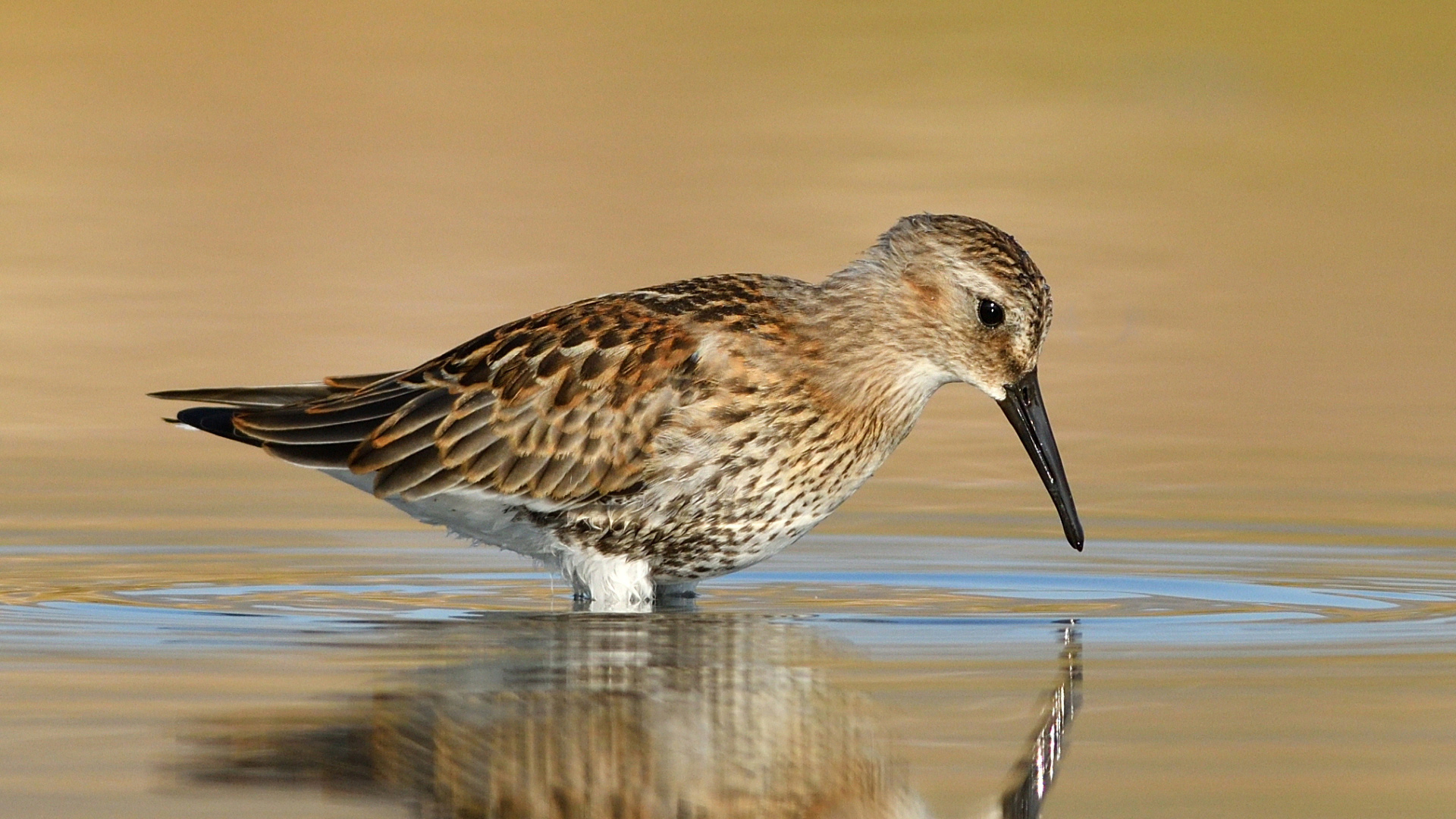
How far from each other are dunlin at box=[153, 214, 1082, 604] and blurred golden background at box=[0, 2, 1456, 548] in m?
1.51

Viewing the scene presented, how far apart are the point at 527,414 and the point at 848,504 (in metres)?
3.02

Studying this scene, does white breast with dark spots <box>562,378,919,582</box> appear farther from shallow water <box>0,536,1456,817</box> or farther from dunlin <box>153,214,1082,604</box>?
shallow water <box>0,536,1456,817</box>

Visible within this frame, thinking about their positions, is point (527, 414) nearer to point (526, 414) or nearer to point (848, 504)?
point (526, 414)

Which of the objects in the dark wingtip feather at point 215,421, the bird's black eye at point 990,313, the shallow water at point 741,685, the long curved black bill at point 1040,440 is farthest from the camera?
the dark wingtip feather at point 215,421

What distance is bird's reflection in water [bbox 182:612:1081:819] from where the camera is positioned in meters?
6.24

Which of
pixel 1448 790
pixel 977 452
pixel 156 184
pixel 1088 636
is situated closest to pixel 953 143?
pixel 156 184

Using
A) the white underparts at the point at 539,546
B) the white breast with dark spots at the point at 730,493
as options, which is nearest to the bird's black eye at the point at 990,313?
the white breast with dark spots at the point at 730,493

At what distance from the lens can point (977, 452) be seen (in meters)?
13.8

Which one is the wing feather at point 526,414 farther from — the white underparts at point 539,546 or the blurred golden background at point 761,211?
the blurred golden background at point 761,211

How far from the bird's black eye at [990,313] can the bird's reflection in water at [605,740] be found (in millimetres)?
1928

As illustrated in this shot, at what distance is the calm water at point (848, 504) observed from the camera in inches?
269

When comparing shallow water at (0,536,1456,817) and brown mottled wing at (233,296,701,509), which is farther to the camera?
brown mottled wing at (233,296,701,509)

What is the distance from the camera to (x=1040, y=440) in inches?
400

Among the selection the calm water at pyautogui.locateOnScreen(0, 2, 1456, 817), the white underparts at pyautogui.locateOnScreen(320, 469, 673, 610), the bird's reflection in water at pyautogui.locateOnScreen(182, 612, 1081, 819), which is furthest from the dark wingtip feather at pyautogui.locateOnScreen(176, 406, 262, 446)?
the bird's reflection in water at pyautogui.locateOnScreen(182, 612, 1081, 819)
